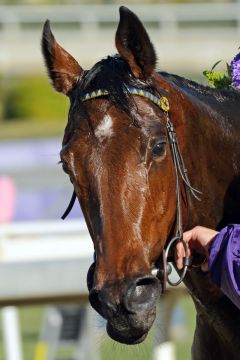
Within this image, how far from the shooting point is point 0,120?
2388cm

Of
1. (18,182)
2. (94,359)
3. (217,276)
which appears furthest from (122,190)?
(18,182)

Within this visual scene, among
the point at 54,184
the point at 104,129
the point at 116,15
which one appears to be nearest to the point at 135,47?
the point at 104,129

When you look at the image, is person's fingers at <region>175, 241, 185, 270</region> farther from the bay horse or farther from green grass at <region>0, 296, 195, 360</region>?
green grass at <region>0, 296, 195, 360</region>

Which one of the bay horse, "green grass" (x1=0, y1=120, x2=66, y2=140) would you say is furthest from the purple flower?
"green grass" (x1=0, y1=120, x2=66, y2=140)

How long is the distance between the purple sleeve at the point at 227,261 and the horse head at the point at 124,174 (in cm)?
17

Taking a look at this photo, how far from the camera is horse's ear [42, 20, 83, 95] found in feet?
11.2

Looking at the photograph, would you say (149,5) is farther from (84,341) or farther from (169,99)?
(169,99)

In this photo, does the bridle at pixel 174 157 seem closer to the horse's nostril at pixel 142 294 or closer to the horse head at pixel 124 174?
the horse head at pixel 124 174

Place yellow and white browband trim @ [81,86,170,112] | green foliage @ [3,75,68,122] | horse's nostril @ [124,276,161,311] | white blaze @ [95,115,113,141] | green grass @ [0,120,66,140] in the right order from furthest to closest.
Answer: green foliage @ [3,75,68,122] < green grass @ [0,120,66,140] < yellow and white browband trim @ [81,86,170,112] < white blaze @ [95,115,113,141] < horse's nostril @ [124,276,161,311]

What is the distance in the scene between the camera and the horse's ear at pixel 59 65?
3.41m

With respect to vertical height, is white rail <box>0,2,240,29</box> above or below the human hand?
below

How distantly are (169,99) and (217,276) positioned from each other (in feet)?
2.09

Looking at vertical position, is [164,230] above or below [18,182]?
above

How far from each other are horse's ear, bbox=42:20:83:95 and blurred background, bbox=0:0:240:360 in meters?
0.60
